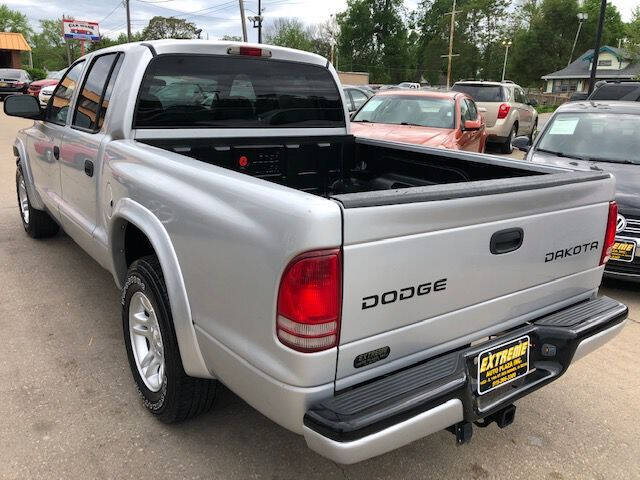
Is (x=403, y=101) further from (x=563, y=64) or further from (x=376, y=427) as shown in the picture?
(x=563, y=64)

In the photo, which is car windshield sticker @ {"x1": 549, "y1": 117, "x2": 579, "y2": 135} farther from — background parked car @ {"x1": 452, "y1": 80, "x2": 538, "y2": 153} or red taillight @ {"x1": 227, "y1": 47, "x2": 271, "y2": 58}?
background parked car @ {"x1": 452, "y1": 80, "x2": 538, "y2": 153}

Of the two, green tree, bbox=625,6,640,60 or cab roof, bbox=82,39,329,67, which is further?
green tree, bbox=625,6,640,60

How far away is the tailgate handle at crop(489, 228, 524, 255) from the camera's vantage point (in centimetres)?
219

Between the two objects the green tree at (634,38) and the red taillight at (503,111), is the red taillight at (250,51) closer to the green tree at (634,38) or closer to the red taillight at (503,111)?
the red taillight at (503,111)

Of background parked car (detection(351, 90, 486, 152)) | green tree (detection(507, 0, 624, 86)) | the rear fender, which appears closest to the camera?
the rear fender

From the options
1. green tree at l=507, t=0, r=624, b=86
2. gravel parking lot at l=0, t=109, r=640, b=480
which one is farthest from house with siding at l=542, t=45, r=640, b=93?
gravel parking lot at l=0, t=109, r=640, b=480

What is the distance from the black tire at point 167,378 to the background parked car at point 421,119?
230 inches

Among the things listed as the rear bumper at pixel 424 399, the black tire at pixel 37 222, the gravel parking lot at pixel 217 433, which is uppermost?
the rear bumper at pixel 424 399

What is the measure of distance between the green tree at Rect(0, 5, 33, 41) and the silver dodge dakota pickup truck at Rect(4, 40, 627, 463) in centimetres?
10725

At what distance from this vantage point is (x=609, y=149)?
5.87m

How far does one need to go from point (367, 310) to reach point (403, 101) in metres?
7.98

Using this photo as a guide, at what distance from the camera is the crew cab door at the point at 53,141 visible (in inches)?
163

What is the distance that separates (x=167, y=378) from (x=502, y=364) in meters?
1.50

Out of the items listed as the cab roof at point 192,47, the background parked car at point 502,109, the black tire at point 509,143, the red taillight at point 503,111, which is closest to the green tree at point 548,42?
the background parked car at point 502,109
